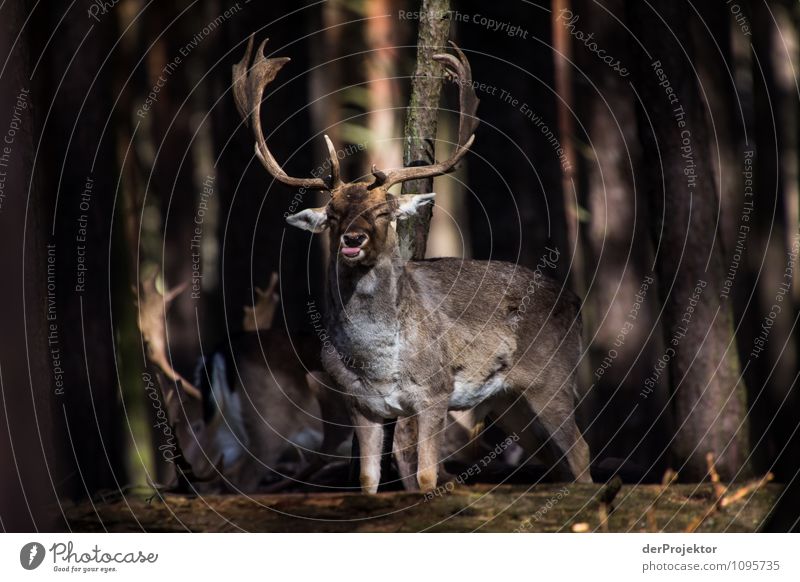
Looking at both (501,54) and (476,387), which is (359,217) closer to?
(476,387)

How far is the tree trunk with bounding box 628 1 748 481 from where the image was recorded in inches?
413

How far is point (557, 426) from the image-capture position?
10.3 m

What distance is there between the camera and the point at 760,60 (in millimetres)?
11398

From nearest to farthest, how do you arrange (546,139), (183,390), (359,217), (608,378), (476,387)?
(359,217) → (476,387) → (183,390) → (608,378) → (546,139)

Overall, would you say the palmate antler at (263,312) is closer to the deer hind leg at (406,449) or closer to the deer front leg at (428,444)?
the deer hind leg at (406,449)

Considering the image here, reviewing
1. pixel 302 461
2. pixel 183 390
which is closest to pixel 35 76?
pixel 183 390

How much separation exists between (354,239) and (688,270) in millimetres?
3209

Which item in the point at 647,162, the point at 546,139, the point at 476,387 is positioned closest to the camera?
the point at 476,387

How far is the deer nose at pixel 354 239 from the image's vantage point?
9.07 metres

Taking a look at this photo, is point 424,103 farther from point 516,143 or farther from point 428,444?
point 516,143

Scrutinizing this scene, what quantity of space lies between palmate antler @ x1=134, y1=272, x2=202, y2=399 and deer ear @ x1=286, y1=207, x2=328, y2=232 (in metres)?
2.64

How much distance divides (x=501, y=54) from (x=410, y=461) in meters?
5.27

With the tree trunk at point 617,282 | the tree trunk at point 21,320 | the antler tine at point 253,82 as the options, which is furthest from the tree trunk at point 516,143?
the tree trunk at point 21,320

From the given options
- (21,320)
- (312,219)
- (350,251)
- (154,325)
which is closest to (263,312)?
(154,325)
